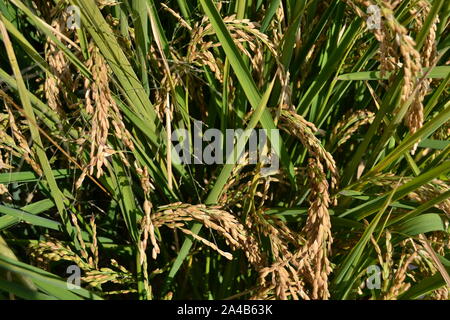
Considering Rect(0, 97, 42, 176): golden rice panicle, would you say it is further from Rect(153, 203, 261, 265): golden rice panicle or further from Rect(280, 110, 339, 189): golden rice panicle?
Rect(280, 110, 339, 189): golden rice panicle

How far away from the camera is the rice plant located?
96 centimetres

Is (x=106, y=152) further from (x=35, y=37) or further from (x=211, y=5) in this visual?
(x=35, y=37)

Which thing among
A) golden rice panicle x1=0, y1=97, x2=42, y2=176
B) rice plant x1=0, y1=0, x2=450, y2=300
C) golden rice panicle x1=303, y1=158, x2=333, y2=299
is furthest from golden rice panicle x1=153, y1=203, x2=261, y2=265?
golden rice panicle x1=0, y1=97, x2=42, y2=176

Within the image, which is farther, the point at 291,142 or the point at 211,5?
the point at 291,142

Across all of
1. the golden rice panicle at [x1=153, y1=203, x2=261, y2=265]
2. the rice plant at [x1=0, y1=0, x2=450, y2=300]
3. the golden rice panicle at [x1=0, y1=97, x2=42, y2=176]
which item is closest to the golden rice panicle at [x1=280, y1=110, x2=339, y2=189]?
the rice plant at [x1=0, y1=0, x2=450, y2=300]

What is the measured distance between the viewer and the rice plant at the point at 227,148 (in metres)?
0.96

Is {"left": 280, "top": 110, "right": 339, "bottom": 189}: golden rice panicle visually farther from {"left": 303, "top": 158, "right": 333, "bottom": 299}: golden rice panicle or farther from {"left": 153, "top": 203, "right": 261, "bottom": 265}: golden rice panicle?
{"left": 153, "top": 203, "right": 261, "bottom": 265}: golden rice panicle

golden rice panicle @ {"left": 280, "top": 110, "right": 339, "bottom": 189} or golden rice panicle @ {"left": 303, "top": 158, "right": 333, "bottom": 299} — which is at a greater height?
golden rice panicle @ {"left": 280, "top": 110, "right": 339, "bottom": 189}

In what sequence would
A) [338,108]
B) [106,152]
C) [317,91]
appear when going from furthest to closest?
[338,108] → [317,91] → [106,152]

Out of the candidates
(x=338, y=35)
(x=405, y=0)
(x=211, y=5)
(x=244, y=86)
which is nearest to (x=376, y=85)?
(x=338, y=35)

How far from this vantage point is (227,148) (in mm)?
1173
